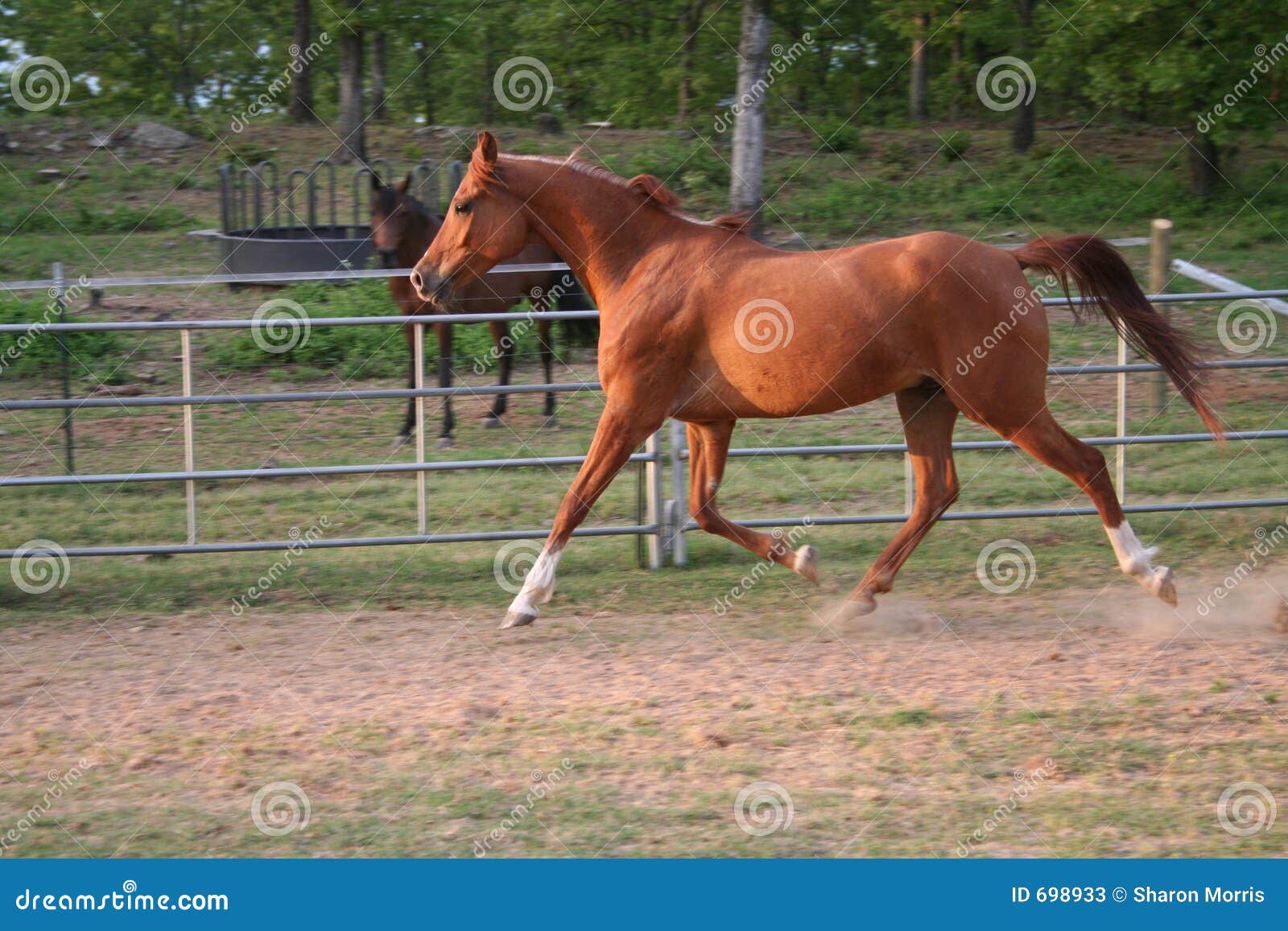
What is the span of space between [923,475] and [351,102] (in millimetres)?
12821

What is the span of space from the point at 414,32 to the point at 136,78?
8.41 meters

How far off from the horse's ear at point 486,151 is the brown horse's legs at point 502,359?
11.5 feet

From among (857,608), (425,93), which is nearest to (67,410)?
(857,608)

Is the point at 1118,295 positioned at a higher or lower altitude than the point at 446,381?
higher

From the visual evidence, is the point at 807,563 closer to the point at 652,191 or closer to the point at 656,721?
the point at 656,721

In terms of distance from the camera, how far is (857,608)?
17.9 feet

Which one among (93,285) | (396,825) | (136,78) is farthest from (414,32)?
(396,825)

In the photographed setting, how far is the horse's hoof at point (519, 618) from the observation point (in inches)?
208

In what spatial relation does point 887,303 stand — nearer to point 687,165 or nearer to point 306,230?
point 306,230

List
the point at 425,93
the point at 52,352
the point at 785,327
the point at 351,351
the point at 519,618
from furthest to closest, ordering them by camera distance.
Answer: the point at 425,93 → the point at 351,351 → the point at 52,352 → the point at 519,618 → the point at 785,327

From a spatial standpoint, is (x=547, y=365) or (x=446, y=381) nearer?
(x=446, y=381)

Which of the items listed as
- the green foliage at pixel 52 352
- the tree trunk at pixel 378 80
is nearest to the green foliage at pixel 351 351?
the green foliage at pixel 52 352

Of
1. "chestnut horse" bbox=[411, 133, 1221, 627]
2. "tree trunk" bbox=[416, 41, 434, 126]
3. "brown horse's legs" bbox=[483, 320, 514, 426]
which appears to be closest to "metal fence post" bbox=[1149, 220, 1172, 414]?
"chestnut horse" bbox=[411, 133, 1221, 627]

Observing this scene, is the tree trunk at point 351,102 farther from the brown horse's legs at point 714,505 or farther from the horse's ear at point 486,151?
the brown horse's legs at point 714,505
